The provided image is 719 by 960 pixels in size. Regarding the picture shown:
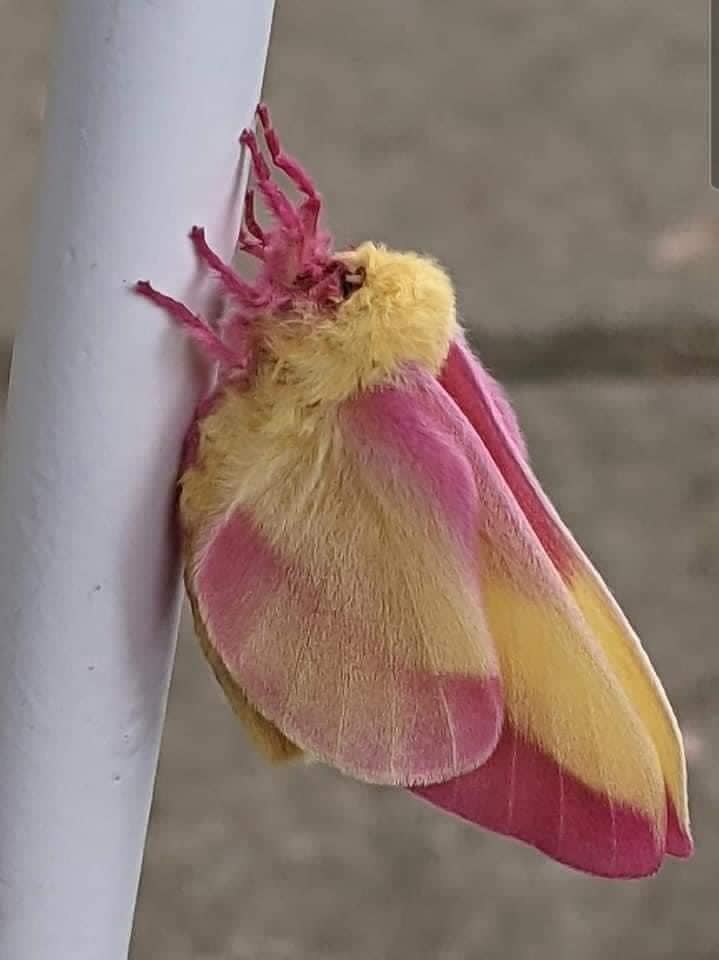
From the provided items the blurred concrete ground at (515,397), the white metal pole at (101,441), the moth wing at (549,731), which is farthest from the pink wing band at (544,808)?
the blurred concrete ground at (515,397)


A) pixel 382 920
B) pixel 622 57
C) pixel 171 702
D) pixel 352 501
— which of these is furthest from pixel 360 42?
pixel 352 501

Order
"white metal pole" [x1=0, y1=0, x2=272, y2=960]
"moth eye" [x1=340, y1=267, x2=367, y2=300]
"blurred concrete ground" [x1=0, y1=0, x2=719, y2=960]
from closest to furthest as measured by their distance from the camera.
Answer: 1. "white metal pole" [x1=0, y1=0, x2=272, y2=960]
2. "moth eye" [x1=340, y1=267, x2=367, y2=300]
3. "blurred concrete ground" [x1=0, y1=0, x2=719, y2=960]

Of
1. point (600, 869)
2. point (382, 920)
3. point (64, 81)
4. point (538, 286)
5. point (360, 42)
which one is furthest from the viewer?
point (360, 42)

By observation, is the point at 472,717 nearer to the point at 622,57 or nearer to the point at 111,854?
the point at 111,854

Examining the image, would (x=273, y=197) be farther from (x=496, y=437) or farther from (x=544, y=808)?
(x=544, y=808)

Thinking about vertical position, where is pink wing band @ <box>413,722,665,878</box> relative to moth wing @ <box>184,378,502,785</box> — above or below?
below

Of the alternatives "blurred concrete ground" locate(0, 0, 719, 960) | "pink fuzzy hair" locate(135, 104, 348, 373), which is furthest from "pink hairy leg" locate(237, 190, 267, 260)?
"blurred concrete ground" locate(0, 0, 719, 960)

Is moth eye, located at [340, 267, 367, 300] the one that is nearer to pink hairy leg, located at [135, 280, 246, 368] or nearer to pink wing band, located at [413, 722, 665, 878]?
pink hairy leg, located at [135, 280, 246, 368]
